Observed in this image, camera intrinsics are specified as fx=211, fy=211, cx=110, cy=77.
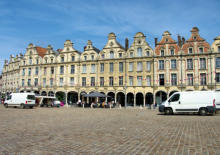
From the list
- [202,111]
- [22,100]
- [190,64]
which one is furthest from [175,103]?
[22,100]

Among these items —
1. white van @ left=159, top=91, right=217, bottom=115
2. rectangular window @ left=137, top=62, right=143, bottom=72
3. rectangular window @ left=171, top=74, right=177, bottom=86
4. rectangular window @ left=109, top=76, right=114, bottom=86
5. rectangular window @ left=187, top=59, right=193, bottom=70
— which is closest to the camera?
white van @ left=159, top=91, right=217, bottom=115

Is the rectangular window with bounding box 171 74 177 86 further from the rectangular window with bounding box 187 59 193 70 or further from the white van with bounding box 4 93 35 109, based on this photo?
the white van with bounding box 4 93 35 109

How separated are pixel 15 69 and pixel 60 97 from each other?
20.1 m

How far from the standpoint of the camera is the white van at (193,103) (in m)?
17.5

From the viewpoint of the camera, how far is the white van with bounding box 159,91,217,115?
17.5 metres

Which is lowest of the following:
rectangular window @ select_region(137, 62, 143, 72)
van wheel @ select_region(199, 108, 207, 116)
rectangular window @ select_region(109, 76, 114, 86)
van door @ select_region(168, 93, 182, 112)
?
van wheel @ select_region(199, 108, 207, 116)

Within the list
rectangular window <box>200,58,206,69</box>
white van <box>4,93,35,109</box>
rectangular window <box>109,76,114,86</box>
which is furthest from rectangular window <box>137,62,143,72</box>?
white van <box>4,93,35,109</box>

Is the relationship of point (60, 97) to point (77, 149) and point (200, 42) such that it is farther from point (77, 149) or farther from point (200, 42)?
point (77, 149)

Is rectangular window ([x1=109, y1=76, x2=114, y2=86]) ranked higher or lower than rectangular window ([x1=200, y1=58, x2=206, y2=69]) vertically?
lower

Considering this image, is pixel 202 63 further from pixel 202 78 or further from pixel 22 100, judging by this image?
pixel 22 100

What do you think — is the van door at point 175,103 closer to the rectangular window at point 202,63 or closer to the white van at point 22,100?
the rectangular window at point 202,63

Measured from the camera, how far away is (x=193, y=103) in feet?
58.6

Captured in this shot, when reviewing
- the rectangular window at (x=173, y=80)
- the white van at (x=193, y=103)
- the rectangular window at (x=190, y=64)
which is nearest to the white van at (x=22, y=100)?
the white van at (x=193, y=103)

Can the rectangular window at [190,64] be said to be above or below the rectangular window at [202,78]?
above
